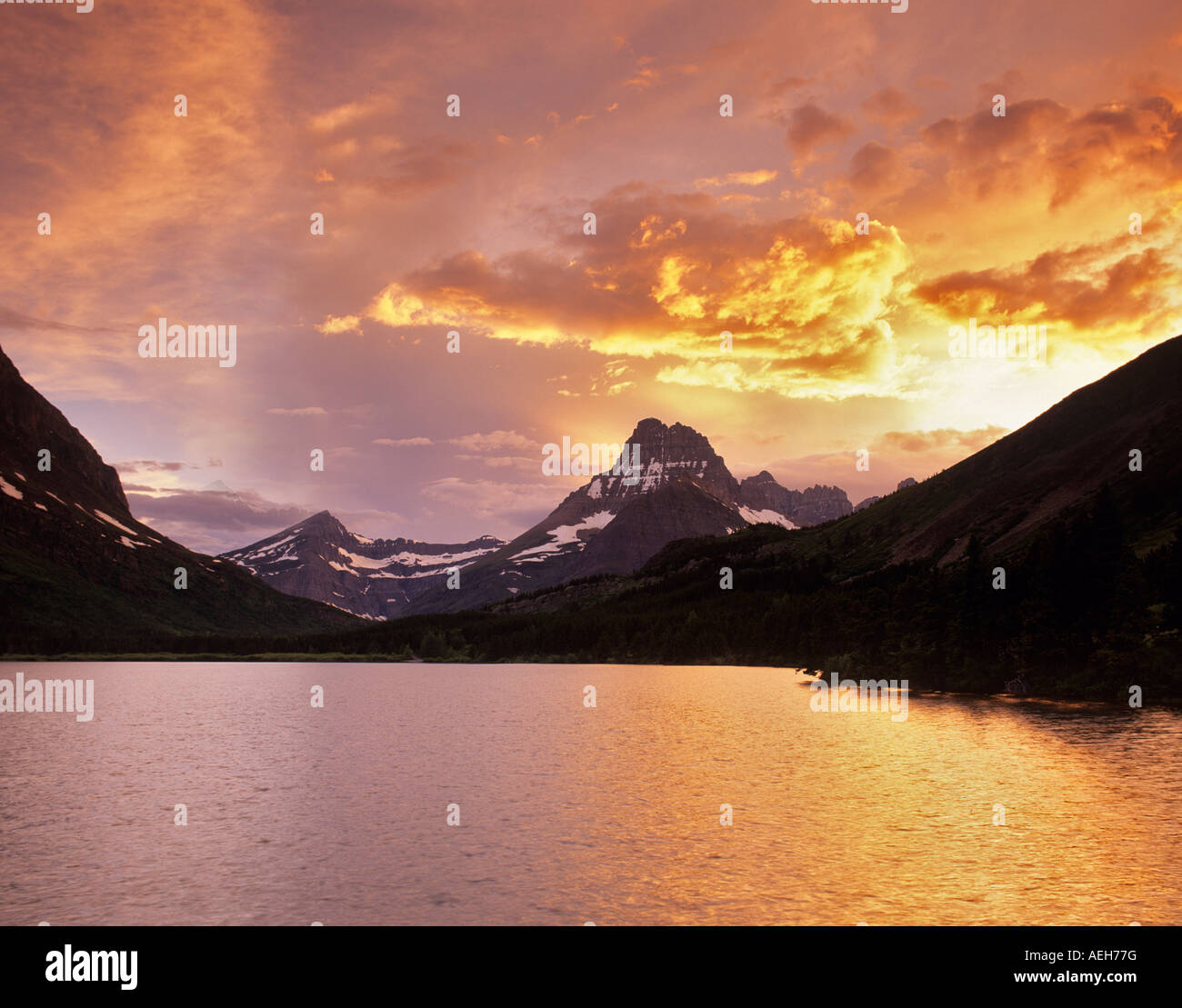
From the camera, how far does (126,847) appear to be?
3812 cm

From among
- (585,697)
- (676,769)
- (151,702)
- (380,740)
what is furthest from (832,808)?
(151,702)

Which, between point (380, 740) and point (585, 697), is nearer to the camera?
point (380, 740)

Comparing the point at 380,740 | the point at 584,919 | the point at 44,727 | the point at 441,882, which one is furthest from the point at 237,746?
the point at 584,919

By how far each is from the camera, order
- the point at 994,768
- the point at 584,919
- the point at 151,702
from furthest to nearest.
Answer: the point at 151,702 < the point at 994,768 < the point at 584,919

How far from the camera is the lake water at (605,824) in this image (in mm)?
29984

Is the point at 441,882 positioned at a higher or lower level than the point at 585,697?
higher

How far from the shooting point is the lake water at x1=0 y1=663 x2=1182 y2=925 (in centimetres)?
2998

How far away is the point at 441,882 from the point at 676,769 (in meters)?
30.2

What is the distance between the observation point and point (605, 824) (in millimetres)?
42562

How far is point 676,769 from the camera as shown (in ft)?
197

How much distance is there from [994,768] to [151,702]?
111 metres
